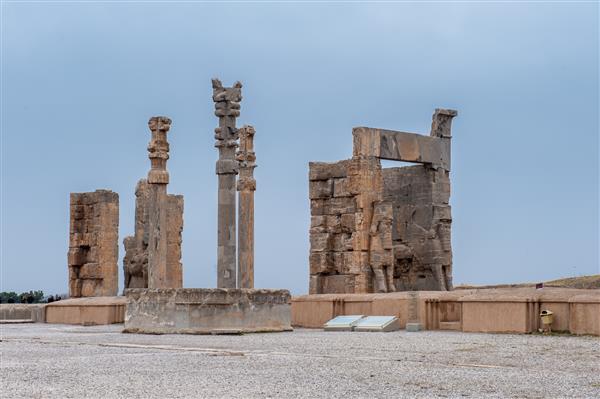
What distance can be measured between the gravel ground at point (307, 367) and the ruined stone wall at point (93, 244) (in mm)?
14862

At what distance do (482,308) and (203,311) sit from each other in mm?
4629

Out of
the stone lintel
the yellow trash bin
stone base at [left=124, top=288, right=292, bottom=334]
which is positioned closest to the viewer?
the yellow trash bin

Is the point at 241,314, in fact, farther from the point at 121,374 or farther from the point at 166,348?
the point at 121,374

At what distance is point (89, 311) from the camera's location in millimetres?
22391

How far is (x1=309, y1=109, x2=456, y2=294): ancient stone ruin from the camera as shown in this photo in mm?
27969

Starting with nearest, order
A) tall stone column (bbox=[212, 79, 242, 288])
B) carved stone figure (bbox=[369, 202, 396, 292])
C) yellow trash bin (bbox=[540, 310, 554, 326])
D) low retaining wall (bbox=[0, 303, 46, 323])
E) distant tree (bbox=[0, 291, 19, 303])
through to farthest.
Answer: yellow trash bin (bbox=[540, 310, 554, 326]) < tall stone column (bbox=[212, 79, 242, 288]) < low retaining wall (bbox=[0, 303, 46, 323]) < carved stone figure (bbox=[369, 202, 396, 292]) < distant tree (bbox=[0, 291, 19, 303])

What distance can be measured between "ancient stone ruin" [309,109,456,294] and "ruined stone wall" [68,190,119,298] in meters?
6.03

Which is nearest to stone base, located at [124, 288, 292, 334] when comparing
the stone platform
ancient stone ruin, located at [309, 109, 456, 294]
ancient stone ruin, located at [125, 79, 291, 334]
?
ancient stone ruin, located at [125, 79, 291, 334]

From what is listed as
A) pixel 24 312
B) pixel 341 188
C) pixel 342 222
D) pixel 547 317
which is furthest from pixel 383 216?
pixel 547 317

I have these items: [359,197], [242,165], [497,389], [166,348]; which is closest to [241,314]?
[166,348]

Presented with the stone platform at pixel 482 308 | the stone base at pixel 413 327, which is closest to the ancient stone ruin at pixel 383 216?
the stone platform at pixel 482 308

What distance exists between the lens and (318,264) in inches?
1150

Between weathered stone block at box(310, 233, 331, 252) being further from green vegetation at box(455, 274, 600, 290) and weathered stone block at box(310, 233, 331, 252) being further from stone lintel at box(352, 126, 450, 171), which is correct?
green vegetation at box(455, 274, 600, 290)

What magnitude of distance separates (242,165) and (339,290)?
7.23 metres
